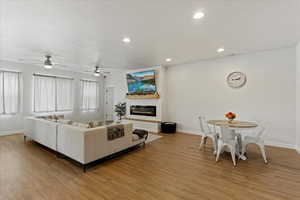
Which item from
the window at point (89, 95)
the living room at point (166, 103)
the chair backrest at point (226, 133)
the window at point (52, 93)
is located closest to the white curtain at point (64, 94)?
the window at point (52, 93)

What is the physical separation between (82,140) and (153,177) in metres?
1.48

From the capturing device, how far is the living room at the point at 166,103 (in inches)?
84.3

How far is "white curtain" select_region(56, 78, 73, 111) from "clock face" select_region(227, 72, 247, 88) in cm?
714

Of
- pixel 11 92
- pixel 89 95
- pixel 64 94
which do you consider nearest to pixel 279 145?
pixel 89 95

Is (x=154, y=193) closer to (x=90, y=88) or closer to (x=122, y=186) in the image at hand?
(x=122, y=186)

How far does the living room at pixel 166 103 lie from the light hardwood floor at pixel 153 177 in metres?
0.02

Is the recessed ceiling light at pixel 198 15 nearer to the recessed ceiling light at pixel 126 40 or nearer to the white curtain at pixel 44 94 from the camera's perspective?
the recessed ceiling light at pixel 126 40

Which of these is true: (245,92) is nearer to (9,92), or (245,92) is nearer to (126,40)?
(126,40)

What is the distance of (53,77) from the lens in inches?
250

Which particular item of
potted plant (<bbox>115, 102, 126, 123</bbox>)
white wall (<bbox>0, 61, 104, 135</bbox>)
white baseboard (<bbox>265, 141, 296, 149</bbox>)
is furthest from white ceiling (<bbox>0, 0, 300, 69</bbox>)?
potted plant (<bbox>115, 102, 126, 123</bbox>)

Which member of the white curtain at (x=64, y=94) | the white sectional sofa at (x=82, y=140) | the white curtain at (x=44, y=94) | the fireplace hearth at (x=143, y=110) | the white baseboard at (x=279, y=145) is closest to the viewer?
the white sectional sofa at (x=82, y=140)

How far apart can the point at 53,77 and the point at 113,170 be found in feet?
18.9

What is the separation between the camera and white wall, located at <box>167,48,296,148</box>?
155 inches

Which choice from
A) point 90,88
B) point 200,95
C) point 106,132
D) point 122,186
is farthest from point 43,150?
point 200,95
